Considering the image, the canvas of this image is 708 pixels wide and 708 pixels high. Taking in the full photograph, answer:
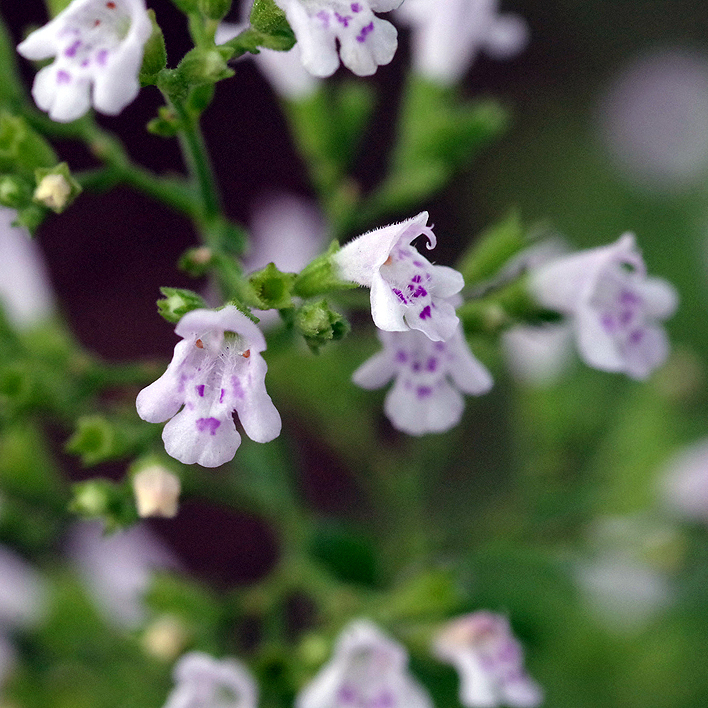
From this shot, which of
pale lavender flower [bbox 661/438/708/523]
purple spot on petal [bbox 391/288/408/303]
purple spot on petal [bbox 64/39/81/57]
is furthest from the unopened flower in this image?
pale lavender flower [bbox 661/438/708/523]

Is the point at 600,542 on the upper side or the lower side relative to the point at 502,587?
upper

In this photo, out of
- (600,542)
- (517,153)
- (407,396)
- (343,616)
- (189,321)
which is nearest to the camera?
(189,321)

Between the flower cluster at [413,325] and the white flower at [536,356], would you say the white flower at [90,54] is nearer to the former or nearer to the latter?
→ the flower cluster at [413,325]

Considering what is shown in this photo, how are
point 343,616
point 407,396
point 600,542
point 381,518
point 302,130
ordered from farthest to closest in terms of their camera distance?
point 381,518
point 600,542
point 302,130
point 343,616
point 407,396

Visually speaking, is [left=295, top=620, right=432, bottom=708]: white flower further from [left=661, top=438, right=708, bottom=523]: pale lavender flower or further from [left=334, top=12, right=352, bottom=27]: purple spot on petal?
[left=661, top=438, right=708, bottom=523]: pale lavender flower

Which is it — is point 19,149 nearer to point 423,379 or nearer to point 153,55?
point 153,55

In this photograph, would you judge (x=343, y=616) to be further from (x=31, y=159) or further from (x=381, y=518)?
(x=31, y=159)

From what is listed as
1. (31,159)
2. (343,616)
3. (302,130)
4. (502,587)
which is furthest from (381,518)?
(31,159)

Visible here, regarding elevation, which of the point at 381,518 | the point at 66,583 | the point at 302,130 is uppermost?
the point at 302,130

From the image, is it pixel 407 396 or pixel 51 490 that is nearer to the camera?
pixel 407 396

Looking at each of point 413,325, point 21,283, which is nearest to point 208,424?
point 413,325
